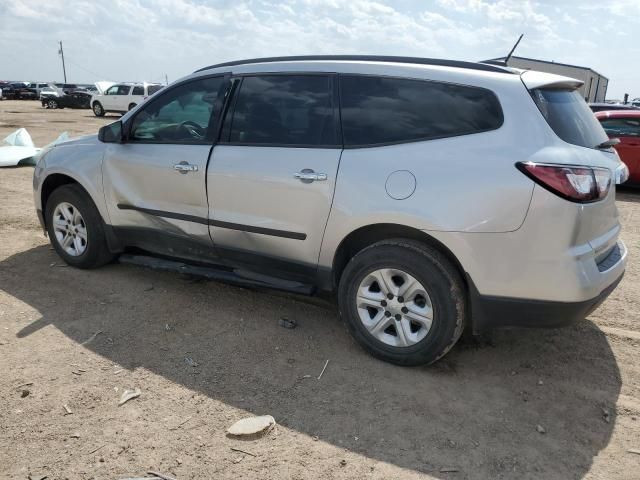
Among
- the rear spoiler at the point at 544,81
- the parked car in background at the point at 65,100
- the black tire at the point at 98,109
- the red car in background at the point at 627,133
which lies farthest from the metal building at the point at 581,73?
the parked car in background at the point at 65,100

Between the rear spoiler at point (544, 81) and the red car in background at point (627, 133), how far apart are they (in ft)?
24.2

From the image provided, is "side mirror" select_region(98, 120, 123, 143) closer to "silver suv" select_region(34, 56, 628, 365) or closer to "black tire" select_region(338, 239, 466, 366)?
"silver suv" select_region(34, 56, 628, 365)

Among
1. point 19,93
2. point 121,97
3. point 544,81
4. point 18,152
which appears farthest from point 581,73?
point 19,93

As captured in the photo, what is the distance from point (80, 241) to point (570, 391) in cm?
407

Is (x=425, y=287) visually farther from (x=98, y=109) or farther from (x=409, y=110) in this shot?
(x=98, y=109)

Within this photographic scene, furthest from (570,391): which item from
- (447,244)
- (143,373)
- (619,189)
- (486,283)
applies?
(619,189)

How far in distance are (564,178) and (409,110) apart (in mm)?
969

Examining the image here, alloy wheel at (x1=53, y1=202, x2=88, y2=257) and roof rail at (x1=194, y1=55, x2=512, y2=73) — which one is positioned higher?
roof rail at (x1=194, y1=55, x2=512, y2=73)

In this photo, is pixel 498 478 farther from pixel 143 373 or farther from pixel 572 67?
pixel 572 67

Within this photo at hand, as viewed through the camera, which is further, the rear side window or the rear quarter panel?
the rear side window

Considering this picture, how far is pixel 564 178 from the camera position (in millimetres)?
2781

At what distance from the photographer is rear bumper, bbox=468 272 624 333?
2.93 m

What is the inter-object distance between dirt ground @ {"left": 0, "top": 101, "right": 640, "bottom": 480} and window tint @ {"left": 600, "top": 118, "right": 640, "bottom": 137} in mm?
6701

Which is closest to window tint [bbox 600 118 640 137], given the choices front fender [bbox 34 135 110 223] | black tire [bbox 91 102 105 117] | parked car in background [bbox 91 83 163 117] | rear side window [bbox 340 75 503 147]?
rear side window [bbox 340 75 503 147]
